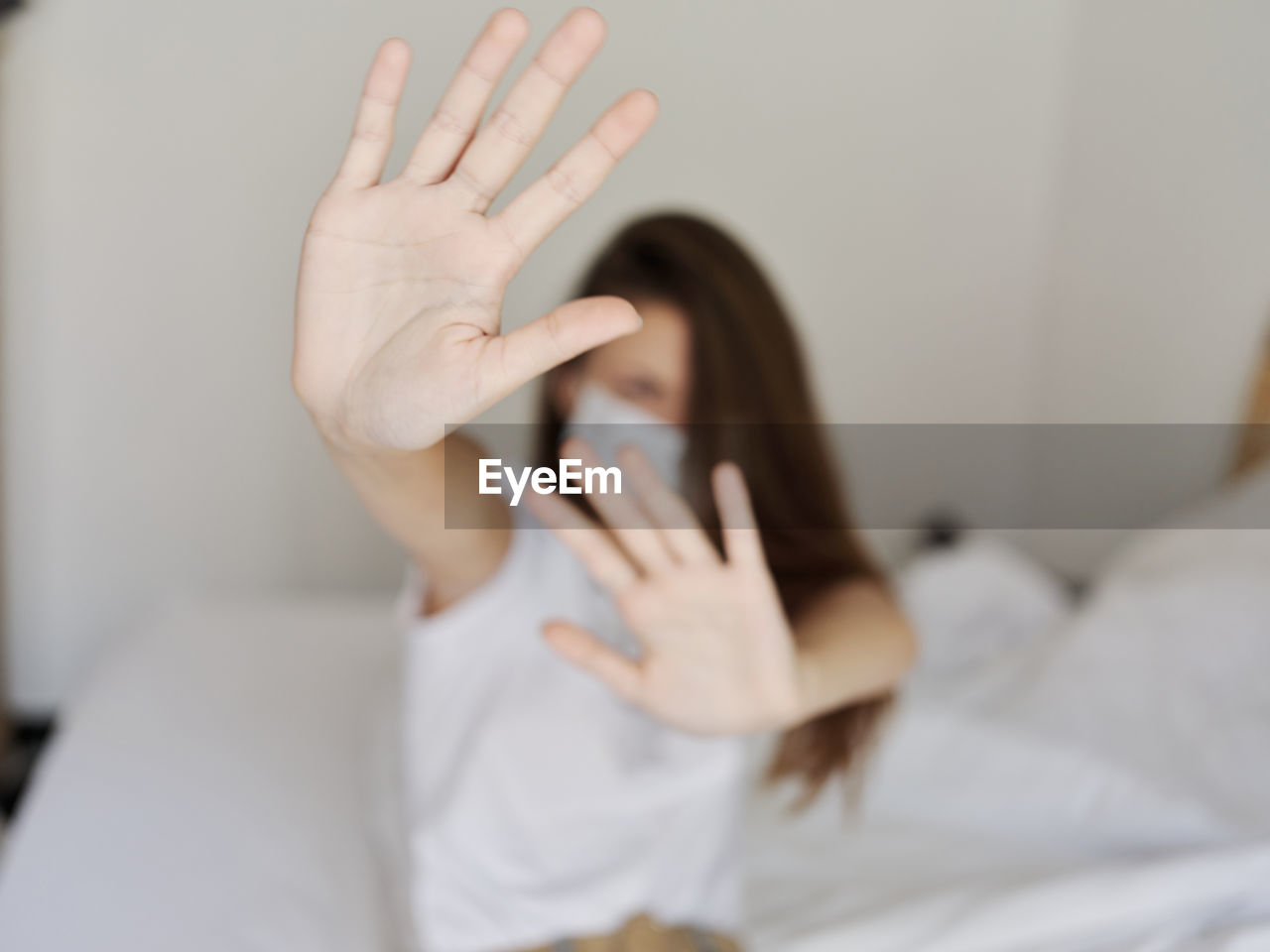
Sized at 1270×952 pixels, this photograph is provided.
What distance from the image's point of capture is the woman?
1.49ft

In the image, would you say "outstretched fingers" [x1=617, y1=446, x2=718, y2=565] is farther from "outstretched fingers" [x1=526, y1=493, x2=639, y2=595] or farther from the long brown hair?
the long brown hair

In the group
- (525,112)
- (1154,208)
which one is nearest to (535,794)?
(525,112)

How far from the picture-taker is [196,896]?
2.61 feet

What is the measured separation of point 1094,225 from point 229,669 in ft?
3.29

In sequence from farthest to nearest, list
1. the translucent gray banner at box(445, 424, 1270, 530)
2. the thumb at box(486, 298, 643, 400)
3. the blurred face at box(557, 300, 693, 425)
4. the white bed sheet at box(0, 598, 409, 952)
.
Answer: the blurred face at box(557, 300, 693, 425)
the white bed sheet at box(0, 598, 409, 952)
the translucent gray banner at box(445, 424, 1270, 530)
the thumb at box(486, 298, 643, 400)

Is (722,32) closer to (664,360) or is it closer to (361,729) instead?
(664,360)

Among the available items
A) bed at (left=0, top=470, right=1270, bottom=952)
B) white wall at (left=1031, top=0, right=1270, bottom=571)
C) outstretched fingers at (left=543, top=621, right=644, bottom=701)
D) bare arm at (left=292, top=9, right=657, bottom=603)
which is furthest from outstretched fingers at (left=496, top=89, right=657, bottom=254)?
bed at (left=0, top=470, right=1270, bottom=952)

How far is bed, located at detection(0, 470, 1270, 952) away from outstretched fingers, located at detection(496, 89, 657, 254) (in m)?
0.55

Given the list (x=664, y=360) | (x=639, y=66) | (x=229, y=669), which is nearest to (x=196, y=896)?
(x=229, y=669)

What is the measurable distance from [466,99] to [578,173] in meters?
0.06

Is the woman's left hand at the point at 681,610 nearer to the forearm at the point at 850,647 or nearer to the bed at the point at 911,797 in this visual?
the forearm at the point at 850,647

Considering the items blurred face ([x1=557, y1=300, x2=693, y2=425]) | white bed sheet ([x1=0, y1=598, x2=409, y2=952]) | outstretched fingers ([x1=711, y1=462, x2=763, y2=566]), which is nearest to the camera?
outstretched fingers ([x1=711, y1=462, x2=763, y2=566])

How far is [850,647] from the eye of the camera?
78 centimetres

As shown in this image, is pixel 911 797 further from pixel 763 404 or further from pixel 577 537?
pixel 577 537
